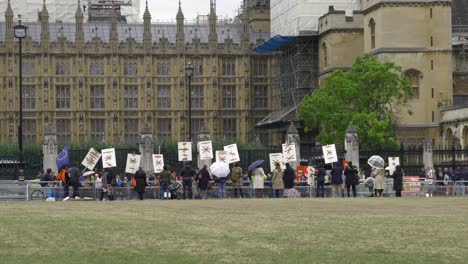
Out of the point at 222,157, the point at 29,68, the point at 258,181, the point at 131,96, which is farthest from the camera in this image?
the point at 131,96

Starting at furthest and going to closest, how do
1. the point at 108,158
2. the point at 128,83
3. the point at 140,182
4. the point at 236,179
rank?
the point at 128,83 < the point at 108,158 < the point at 236,179 < the point at 140,182

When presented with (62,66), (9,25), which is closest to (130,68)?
(62,66)

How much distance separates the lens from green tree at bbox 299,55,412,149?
2923 inches

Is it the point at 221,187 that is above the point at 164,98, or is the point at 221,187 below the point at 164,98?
below

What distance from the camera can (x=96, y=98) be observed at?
106 meters

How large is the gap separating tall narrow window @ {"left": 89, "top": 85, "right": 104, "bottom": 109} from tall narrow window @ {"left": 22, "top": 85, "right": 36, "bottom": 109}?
4.23m

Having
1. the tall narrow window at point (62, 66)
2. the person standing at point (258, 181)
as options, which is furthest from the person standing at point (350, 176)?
the tall narrow window at point (62, 66)

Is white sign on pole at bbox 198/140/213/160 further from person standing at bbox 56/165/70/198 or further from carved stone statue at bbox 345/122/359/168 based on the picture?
person standing at bbox 56/165/70/198

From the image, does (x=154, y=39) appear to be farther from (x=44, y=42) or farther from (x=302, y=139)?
(x=302, y=139)

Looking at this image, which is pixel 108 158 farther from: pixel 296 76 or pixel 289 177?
pixel 296 76

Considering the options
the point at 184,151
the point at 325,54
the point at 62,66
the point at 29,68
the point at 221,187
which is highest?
the point at 62,66

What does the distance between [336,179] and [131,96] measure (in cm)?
5552

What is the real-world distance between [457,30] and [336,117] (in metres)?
23.8

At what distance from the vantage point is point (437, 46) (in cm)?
8331
